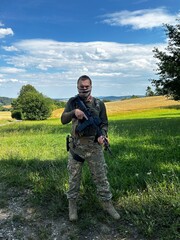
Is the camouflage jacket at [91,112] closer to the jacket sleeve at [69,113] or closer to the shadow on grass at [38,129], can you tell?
the jacket sleeve at [69,113]

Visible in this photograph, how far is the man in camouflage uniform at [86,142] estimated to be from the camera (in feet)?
15.3

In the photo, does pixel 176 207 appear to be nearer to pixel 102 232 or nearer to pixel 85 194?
pixel 102 232

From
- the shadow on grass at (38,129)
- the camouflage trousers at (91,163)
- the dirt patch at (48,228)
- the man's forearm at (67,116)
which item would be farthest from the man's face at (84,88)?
the shadow on grass at (38,129)

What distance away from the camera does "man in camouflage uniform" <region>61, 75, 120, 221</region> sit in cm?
465

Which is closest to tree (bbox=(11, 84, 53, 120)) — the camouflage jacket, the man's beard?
the camouflage jacket

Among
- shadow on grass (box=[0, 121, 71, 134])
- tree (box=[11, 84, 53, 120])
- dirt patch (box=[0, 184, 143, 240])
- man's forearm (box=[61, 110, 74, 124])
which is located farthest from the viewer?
tree (box=[11, 84, 53, 120])

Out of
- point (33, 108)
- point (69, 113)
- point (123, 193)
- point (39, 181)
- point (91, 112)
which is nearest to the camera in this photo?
point (69, 113)

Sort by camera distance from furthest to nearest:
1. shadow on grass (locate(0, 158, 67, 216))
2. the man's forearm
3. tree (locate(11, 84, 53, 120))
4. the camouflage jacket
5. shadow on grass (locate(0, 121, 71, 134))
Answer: tree (locate(11, 84, 53, 120)), shadow on grass (locate(0, 121, 71, 134)), shadow on grass (locate(0, 158, 67, 216)), the camouflage jacket, the man's forearm

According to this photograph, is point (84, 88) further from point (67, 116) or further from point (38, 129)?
point (38, 129)

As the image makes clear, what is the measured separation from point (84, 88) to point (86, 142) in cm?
88

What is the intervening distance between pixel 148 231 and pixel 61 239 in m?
1.26

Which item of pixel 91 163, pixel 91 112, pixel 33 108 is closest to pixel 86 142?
pixel 91 163

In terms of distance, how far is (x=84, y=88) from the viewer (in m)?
4.62

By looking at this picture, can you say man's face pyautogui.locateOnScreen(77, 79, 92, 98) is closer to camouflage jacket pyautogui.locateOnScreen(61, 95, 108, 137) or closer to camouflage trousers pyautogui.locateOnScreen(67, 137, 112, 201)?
camouflage jacket pyautogui.locateOnScreen(61, 95, 108, 137)
